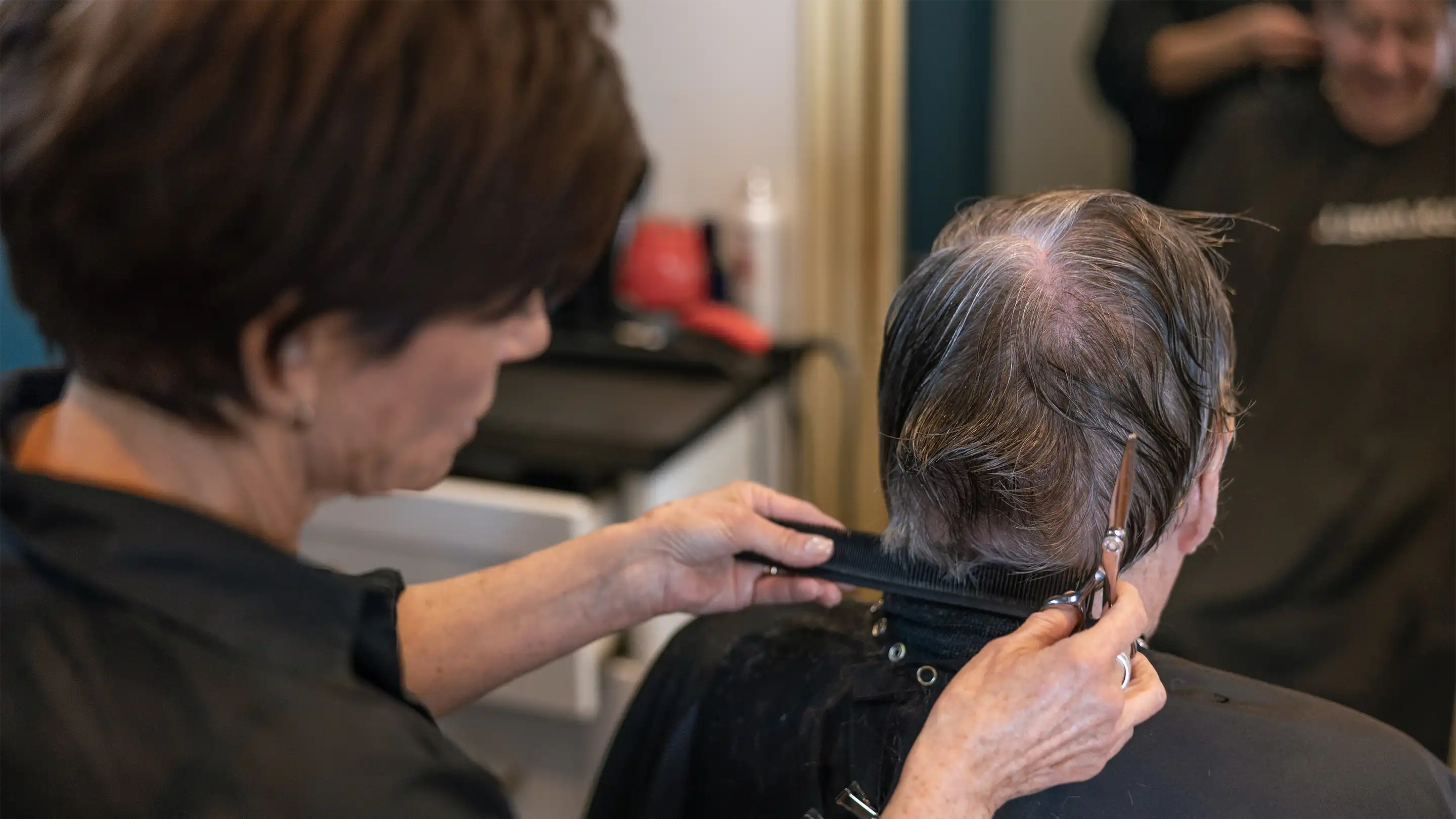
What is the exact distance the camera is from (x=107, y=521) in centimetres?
58

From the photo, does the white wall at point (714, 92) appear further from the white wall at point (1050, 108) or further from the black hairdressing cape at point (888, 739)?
the black hairdressing cape at point (888, 739)

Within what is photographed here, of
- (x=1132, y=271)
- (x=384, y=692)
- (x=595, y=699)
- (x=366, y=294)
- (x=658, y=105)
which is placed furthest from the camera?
(x=658, y=105)

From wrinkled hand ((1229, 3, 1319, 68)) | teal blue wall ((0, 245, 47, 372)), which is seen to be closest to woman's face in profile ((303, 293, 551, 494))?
teal blue wall ((0, 245, 47, 372))

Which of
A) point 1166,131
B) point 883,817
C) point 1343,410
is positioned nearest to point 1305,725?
point 883,817

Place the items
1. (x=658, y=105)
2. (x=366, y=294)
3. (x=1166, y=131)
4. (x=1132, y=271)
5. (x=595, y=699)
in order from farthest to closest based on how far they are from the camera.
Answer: (x=658, y=105) < (x=1166, y=131) < (x=595, y=699) < (x=1132, y=271) < (x=366, y=294)

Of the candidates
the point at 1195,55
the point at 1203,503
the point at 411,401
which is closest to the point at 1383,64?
the point at 1195,55

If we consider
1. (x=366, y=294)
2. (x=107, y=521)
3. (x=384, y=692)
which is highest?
(x=366, y=294)

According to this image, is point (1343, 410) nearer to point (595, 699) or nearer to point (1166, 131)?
point (1166, 131)

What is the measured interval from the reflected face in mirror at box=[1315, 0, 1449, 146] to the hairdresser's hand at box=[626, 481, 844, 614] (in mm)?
1074

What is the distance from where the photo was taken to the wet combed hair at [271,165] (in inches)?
20.4

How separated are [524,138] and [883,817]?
452 mm

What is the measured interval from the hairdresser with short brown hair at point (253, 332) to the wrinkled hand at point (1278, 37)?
1262mm

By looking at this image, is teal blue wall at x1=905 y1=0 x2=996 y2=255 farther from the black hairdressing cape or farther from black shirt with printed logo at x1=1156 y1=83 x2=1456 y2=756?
the black hairdressing cape

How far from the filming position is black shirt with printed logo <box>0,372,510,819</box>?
544mm
